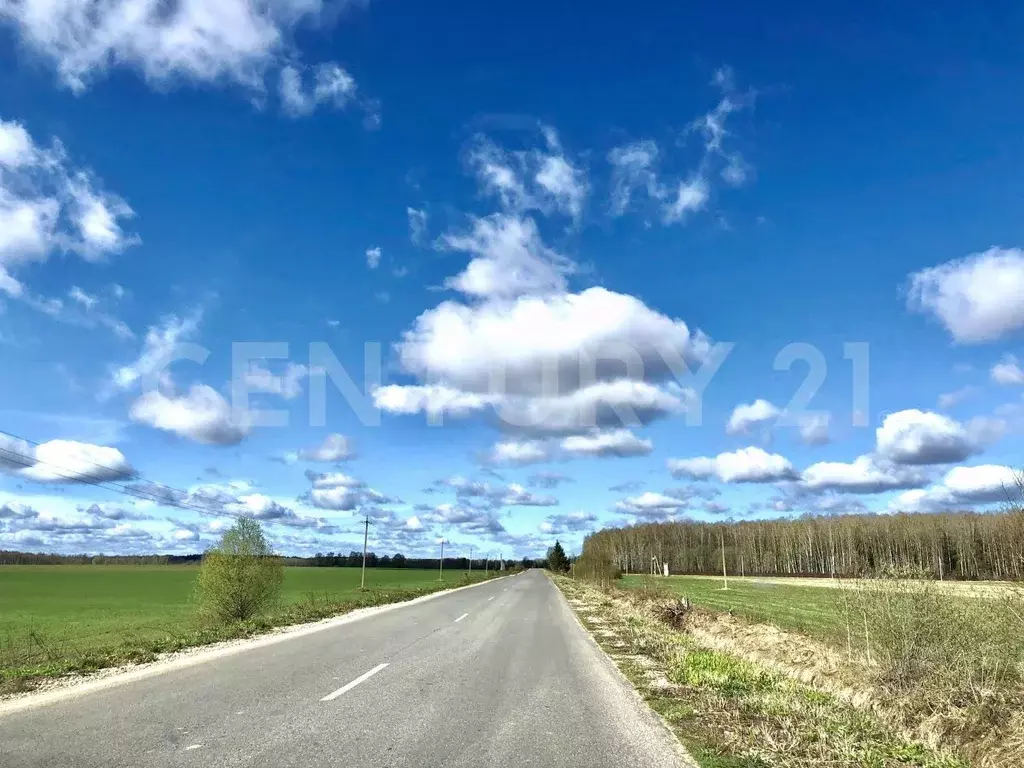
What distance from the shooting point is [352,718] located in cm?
841

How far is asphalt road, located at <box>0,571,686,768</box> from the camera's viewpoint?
6.73 metres

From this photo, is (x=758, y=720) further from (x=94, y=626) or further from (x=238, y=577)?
(x=94, y=626)

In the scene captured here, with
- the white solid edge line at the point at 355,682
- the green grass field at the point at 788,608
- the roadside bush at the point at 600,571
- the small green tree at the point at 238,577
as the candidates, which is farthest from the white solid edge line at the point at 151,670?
the roadside bush at the point at 600,571

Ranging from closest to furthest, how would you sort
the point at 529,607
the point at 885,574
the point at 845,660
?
the point at 885,574 → the point at 845,660 → the point at 529,607

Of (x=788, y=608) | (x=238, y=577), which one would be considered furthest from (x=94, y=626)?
(x=788, y=608)

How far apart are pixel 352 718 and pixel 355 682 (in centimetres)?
307

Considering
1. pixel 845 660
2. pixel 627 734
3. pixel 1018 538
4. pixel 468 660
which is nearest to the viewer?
pixel 627 734

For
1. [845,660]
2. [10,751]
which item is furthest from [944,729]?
[10,751]

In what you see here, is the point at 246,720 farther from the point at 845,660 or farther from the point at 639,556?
the point at 639,556

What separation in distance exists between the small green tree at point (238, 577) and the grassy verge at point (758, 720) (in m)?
19.8

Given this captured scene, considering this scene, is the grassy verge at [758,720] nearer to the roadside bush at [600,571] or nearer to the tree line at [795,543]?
the tree line at [795,543]

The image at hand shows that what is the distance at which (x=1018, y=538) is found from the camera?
10.4m

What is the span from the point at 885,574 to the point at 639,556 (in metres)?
163

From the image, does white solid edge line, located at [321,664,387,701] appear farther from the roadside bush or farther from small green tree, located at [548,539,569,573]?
small green tree, located at [548,539,569,573]
